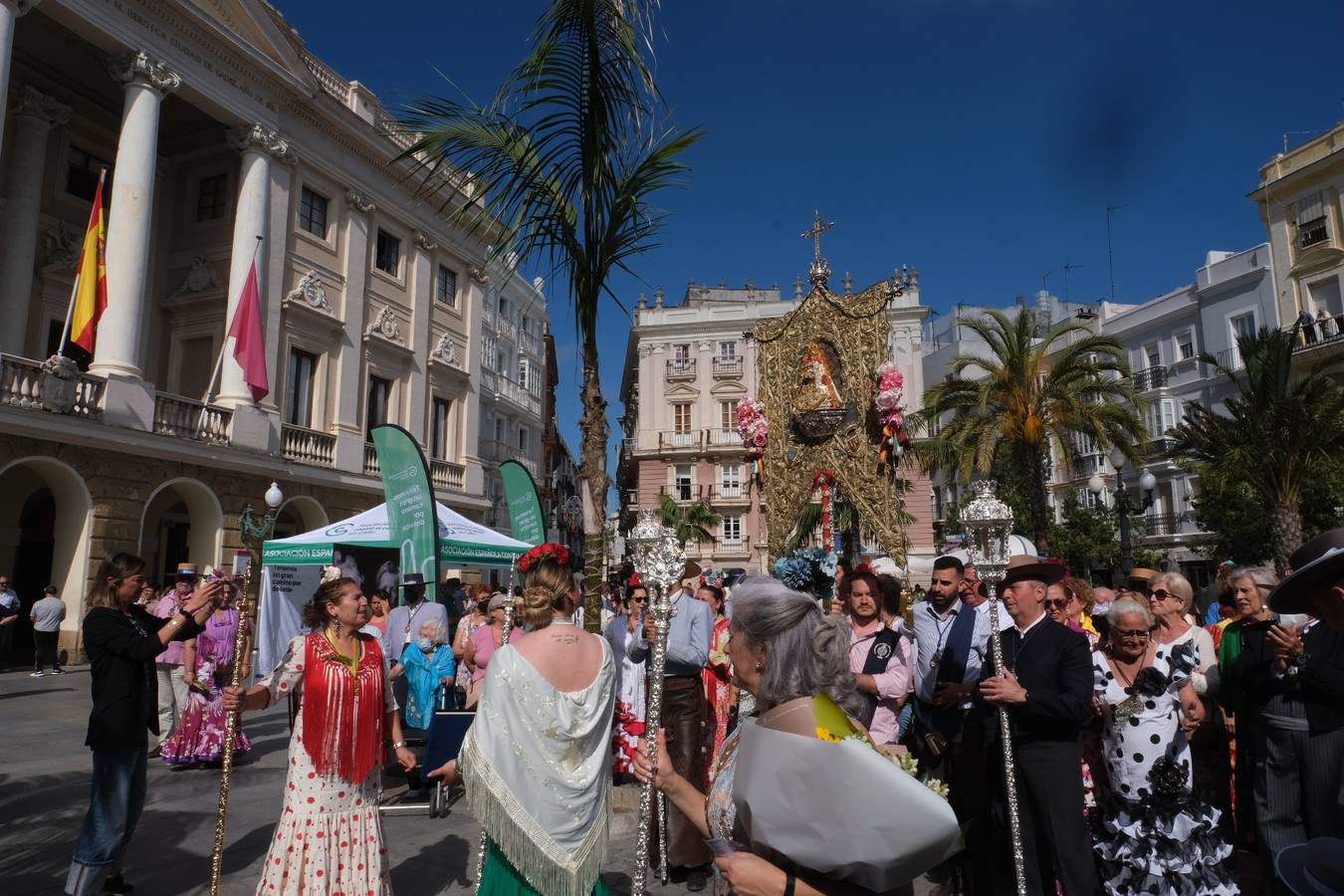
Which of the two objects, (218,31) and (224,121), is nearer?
(218,31)

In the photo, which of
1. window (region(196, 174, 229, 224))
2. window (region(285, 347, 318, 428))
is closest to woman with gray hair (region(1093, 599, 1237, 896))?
window (region(285, 347, 318, 428))

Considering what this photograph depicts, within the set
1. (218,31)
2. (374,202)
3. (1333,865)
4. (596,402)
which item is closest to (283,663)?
(596,402)

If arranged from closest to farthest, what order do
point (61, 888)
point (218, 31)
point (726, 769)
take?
1. point (726, 769)
2. point (61, 888)
3. point (218, 31)

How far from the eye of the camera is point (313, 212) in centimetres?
2186

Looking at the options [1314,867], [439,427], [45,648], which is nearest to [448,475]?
[439,427]

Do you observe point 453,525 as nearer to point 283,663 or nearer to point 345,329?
point 283,663

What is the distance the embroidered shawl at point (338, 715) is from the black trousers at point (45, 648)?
542 inches

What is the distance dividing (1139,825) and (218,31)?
21.5 meters

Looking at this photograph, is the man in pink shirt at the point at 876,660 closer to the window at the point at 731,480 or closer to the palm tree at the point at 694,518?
the palm tree at the point at 694,518

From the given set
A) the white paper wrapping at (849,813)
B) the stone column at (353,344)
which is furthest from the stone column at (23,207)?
the white paper wrapping at (849,813)

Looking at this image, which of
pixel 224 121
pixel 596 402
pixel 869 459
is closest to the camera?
pixel 596 402

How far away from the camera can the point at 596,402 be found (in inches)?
201

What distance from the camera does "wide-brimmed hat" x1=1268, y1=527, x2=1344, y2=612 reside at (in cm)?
280

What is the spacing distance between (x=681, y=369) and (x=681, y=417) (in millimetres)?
2843
